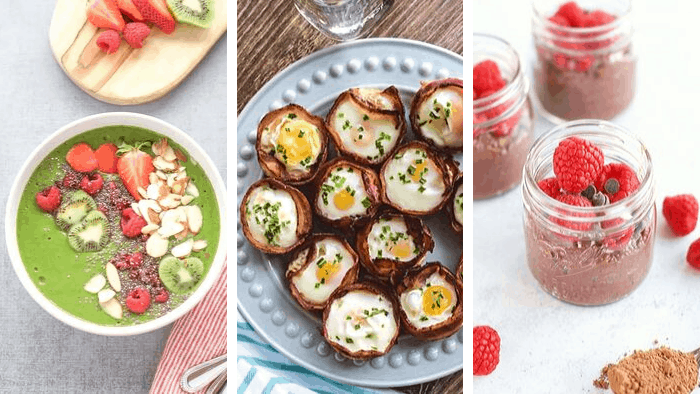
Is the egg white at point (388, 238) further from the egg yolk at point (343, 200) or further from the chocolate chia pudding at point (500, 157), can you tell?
the chocolate chia pudding at point (500, 157)

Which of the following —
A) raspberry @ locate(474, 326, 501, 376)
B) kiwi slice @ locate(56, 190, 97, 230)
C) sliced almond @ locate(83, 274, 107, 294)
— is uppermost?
kiwi slice @ locate(56, 190, 97, 230)

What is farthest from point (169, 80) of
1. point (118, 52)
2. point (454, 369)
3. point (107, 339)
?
point (454, 369)

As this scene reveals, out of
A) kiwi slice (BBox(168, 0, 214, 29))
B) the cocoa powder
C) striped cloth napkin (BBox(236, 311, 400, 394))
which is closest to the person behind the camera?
striped cloth napkin (BBox(236, 311, 400, 394))

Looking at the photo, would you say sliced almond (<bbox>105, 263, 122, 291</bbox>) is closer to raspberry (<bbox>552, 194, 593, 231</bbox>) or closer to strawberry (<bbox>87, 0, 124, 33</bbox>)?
strawberry (<bbox>87, 0, 124, 33</bbox>)

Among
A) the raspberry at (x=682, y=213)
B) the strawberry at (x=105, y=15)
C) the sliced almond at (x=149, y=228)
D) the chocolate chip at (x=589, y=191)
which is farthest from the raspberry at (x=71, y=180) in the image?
the raspberry at (x=682, y=213)

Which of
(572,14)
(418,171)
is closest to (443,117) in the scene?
(418,171)

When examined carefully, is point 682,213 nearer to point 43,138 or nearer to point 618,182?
point 618,182

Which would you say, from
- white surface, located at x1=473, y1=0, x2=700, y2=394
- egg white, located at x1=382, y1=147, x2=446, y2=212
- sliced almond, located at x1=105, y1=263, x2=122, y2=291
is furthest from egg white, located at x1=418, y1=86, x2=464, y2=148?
sliced almond, located at x1=105, y1=263, x2=122, y2=291
